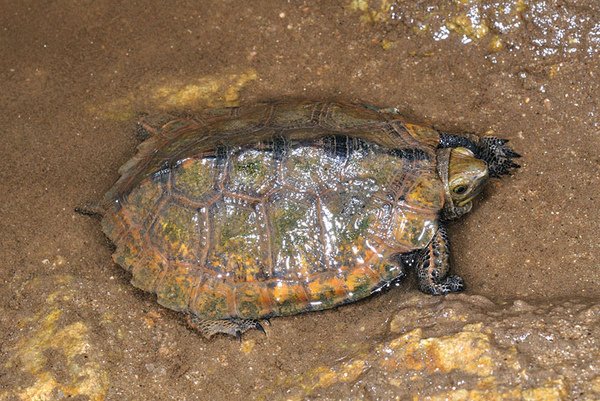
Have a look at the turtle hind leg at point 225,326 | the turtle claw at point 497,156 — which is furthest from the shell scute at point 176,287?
the turtle claw at point 497,156

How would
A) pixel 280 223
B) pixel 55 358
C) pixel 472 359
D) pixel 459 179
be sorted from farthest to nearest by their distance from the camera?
pixel 459 179, pixel 280 223, pixel 55 358, pixel 472 359

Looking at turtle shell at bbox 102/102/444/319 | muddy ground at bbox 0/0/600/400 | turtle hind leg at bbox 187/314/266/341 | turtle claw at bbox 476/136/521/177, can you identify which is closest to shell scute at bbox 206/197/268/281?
turtle shell at bbox 102/102/444/319

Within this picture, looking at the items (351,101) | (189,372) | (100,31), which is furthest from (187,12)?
(189,372)

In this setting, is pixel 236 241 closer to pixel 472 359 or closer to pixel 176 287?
pixel 176 287

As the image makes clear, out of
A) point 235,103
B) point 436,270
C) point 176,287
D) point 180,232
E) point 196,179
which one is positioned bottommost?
point 176,287

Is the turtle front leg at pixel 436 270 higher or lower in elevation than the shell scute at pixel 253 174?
lower

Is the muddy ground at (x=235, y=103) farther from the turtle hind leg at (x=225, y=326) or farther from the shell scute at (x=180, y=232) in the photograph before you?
the shell scute at (x=180, y=232)

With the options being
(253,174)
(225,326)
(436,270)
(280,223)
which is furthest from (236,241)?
(436,270)
